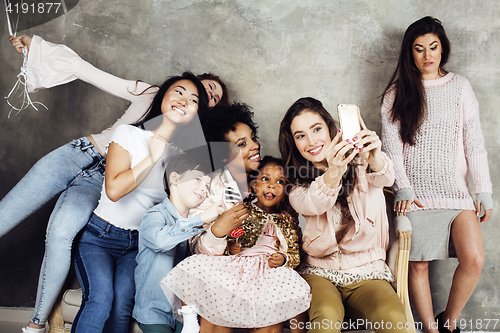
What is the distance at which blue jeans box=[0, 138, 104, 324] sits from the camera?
6.11ft

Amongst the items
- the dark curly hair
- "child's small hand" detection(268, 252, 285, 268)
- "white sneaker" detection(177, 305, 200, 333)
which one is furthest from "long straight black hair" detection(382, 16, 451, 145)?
"white sneaker" detection(177, 305, 200, 333)

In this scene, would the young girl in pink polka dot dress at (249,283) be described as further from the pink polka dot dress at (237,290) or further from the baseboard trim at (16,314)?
the baseboard trim at (16,314)

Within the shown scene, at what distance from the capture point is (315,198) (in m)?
1.69

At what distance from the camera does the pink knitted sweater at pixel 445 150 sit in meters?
2.04

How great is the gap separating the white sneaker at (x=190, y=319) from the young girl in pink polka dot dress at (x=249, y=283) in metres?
0.03

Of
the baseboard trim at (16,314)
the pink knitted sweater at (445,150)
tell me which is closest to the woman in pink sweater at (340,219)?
the pink knitted sweater at (445,150)

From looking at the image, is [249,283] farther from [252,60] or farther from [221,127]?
[252,60]

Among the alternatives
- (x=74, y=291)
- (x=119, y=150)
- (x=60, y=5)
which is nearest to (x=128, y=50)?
(x=60, y=5)

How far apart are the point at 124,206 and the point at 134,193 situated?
0.09 m

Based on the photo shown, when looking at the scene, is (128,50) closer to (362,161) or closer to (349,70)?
(349,70)

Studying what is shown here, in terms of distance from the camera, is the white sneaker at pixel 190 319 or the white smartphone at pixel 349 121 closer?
the white sneaker at pixel 190 319

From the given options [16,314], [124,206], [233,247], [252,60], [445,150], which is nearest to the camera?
[233,247]

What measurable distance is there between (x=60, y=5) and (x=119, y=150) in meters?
1.47

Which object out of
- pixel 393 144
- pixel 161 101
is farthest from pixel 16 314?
pixel 393 144
